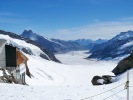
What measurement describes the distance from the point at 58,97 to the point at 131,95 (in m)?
6.56

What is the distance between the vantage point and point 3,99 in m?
25.3

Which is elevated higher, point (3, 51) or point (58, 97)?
point (3, 51)

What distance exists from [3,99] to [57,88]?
6.56 m

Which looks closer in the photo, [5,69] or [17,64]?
[5,69]

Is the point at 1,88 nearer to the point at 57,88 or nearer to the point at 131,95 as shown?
the point at 57,88

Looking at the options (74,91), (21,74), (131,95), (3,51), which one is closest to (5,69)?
(3,51)

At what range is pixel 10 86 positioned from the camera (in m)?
30.3

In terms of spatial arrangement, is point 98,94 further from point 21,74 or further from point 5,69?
point 21,74

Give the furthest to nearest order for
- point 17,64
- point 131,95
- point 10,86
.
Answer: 1. point 17,64
2. point 10,86
3. point 131,95

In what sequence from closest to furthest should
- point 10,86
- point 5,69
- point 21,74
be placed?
point 10,86, point 5,69, point 21,74

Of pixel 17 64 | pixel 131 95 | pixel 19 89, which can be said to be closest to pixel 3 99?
pixel 19 89

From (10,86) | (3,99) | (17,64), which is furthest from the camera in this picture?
(17,64)

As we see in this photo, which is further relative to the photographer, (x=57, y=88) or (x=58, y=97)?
(x=57, y=88)

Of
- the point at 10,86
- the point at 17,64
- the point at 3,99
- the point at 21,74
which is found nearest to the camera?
the point at 3,99
